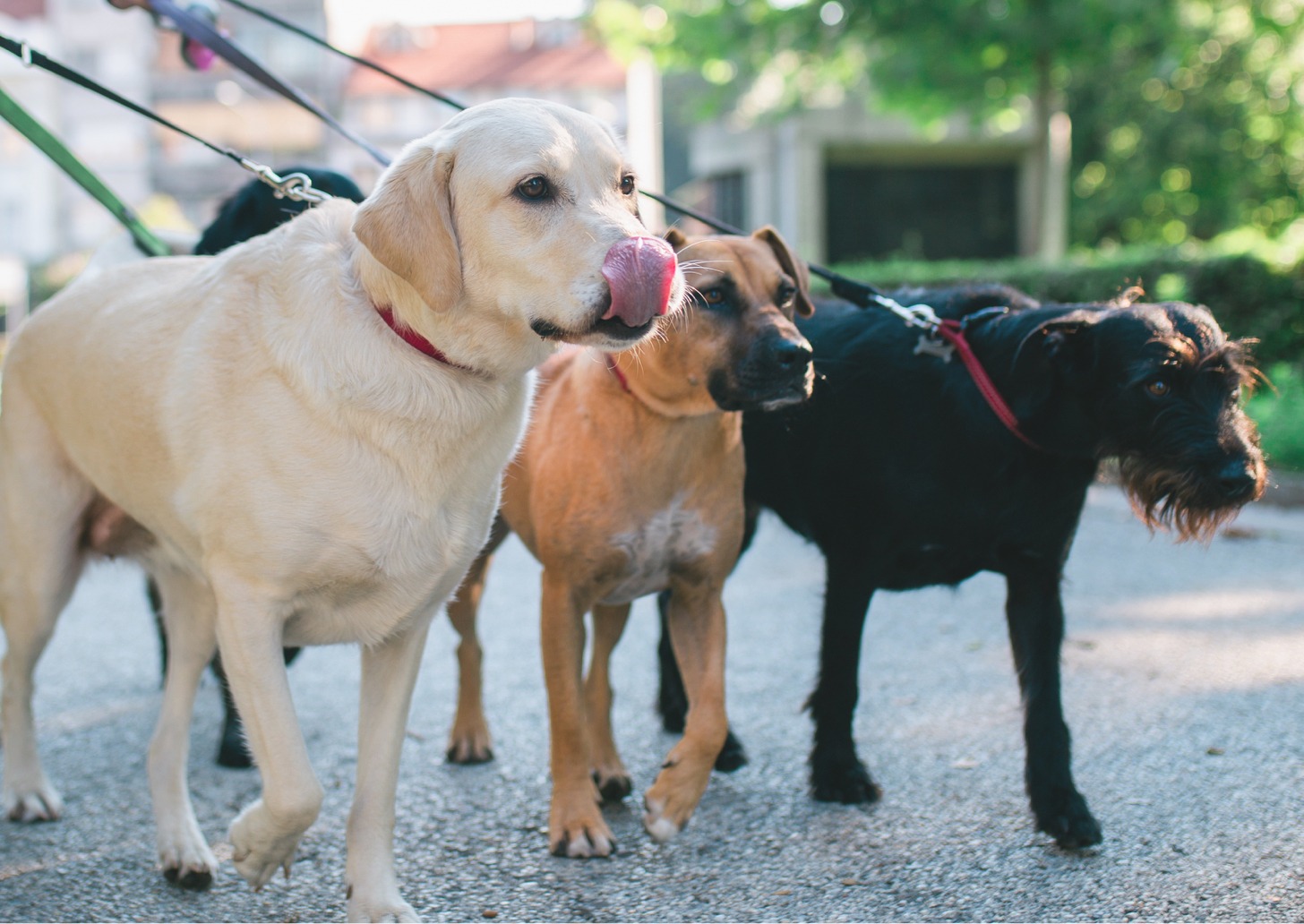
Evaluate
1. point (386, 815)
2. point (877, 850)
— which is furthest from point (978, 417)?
point (386, 815)

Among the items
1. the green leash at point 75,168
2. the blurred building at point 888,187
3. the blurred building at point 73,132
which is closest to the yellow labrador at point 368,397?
the green leash at point 75,168

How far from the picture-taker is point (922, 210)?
2420 centimetres

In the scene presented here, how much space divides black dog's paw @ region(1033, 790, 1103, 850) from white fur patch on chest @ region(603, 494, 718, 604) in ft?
3.81

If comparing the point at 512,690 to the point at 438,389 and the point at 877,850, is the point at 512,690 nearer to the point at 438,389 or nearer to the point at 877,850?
the point at 877,850

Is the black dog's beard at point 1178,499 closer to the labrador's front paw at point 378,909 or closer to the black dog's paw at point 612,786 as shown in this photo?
the black dog's paw at point 612,786

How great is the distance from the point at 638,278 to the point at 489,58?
5944 cm

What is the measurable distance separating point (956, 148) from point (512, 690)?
69.4 feet

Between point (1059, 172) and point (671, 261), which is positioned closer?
point (671, 261)

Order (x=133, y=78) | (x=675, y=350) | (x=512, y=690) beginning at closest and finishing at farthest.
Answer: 1. (x=675, y=350)
2. (x=512, y=690)
3. (x=133, y=78)

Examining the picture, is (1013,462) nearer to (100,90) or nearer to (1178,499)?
(1178,499)

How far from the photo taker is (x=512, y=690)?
5004mm

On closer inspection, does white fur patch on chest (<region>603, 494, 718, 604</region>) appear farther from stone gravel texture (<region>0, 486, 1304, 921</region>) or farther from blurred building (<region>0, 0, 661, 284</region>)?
blurred building (<region>0, 0, 661, 284</region>)

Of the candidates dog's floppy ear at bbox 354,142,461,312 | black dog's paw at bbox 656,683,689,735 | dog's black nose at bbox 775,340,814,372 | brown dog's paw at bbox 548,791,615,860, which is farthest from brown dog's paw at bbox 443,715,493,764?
dog's floppy ear at bbox 354,142,461,312

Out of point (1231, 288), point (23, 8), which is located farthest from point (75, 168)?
Result: point (23, 8)
